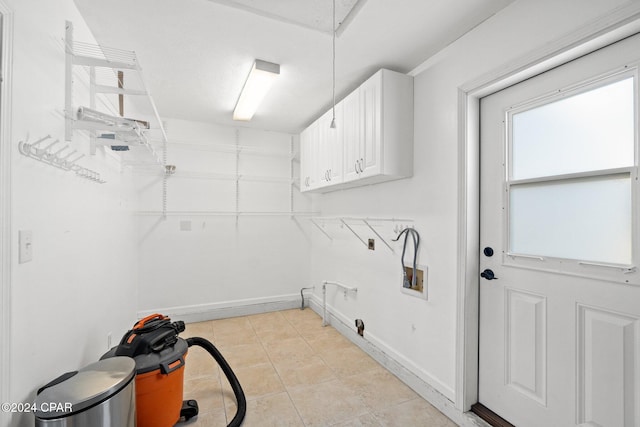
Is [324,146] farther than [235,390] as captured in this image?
Yes

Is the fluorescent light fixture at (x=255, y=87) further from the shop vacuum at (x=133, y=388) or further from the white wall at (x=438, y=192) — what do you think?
the shop vacuum at (x=133, y=388)

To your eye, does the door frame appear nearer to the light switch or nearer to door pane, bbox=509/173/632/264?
door pane, bbox=509/173/632/264

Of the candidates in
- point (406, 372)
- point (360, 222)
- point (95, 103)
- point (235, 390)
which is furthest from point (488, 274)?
point (95, 103)

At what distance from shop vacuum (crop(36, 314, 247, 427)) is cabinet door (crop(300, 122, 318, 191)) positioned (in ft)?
6.71

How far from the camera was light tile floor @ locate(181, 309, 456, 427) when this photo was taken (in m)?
1.90

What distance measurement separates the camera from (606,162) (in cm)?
129

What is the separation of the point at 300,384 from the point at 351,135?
216cm

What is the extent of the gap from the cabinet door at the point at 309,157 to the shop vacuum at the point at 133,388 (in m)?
2.04

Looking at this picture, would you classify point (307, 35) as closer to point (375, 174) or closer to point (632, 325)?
point (375, 174)

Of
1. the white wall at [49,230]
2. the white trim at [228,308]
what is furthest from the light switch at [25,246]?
the white trim at [228,308]

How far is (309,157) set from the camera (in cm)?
342

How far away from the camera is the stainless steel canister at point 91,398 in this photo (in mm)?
1073

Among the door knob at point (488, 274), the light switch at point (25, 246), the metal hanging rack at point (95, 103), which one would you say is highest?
the metal hanging rack at point (95, 103)

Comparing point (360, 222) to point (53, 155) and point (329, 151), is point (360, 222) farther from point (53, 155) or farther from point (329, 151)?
point (53, 155)
